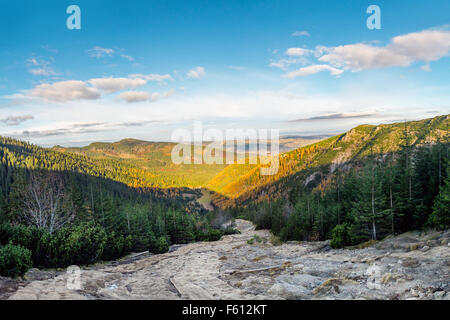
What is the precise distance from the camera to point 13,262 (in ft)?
47.2

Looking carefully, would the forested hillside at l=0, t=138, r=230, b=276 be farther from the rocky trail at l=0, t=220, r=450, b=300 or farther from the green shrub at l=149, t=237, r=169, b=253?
the rocky trail at l=0, t=220, r=450, b=300

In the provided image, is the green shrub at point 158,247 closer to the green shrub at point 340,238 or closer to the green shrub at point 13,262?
the green shrub at point 340,238

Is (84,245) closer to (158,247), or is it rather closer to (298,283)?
(158,247)

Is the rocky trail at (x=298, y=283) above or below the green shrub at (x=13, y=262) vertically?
below

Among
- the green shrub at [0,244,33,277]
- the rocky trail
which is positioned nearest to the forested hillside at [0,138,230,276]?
the green shrub at [0,244,33,277]

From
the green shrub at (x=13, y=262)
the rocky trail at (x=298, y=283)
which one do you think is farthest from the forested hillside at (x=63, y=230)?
the rocky trail at (x=298, y=283)

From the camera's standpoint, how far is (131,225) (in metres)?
55.2

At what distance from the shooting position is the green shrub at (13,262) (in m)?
13.9

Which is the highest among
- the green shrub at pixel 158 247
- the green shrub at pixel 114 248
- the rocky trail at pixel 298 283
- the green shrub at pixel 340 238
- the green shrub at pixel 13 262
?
the green shrub at pixel 13 262

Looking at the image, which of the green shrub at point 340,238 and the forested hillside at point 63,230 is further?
the green shrub at point 340,238

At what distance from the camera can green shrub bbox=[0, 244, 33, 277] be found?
13.9 m

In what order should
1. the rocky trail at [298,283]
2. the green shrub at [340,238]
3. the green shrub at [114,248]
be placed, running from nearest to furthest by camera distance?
A: the rocky trail at [298,283] < the green shrub at [340,238] < the green shrub at [114,248]

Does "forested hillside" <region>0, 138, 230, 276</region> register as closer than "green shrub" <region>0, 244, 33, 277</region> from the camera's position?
No
